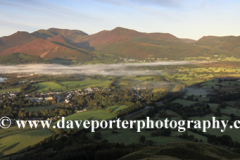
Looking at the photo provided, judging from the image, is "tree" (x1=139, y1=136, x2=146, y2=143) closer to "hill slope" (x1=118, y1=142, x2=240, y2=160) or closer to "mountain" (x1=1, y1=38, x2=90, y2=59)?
"hill slope" (x1=118, y1=142, x2=240, y2=160)

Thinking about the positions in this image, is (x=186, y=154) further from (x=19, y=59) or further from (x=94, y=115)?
(x=19, y=59)

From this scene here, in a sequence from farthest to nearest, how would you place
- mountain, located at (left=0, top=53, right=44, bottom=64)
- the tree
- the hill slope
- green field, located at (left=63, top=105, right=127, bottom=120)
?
1. mountain, located at (left=0, top=53, right=44, bottom=64)
2. green field, located at (left=63, top=105, right=127, bottom=120)
3. the tree
4. the hill slope

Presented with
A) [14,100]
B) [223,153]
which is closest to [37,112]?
[14,100]

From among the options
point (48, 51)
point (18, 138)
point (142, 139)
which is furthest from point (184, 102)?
point (48, 51)

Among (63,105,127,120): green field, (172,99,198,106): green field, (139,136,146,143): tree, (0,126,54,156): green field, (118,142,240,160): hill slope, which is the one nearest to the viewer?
(118,142,240,160): hill slope

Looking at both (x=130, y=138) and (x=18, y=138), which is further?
(x=18, y=138)

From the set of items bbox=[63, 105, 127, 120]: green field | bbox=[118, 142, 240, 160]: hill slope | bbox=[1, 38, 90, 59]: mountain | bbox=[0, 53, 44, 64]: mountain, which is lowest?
bbox=[63, 105, 127, 120]: green field

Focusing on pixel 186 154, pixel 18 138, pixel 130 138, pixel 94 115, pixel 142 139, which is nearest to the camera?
pixel 186 154

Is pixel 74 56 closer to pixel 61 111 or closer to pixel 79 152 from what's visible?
pixel 61 111

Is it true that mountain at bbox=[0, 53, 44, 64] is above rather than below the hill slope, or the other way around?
above

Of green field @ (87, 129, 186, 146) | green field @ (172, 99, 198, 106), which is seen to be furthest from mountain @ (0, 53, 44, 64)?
green field @ (87, 129, 186, 146)
